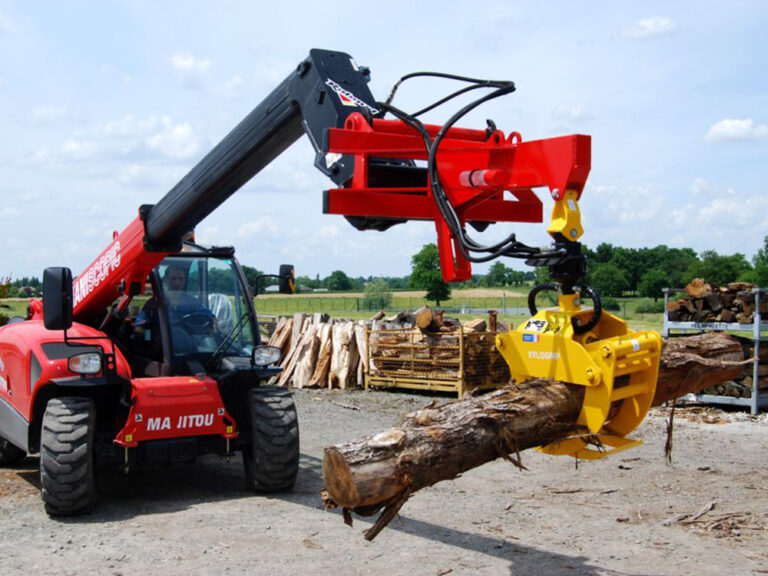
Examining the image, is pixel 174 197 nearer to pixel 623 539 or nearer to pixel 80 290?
pixel 80 290

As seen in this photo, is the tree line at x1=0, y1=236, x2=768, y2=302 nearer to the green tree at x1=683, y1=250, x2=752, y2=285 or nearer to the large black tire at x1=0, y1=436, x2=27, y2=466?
the green tree at x1=683, y1=250, x2=752, y2=285

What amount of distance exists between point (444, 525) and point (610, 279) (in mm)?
73730

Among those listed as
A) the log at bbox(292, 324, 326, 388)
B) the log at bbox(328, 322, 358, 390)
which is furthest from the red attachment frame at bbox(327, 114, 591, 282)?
the log at bbox(292, 324, 326, 388)

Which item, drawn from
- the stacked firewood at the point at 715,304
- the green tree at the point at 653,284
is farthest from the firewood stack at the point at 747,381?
the green tree at the point at 653,284

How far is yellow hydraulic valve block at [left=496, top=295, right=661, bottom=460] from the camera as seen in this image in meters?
4.59

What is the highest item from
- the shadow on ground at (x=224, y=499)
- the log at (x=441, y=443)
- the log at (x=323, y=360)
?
the log at (x=441, y=443)

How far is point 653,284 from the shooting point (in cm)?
8056

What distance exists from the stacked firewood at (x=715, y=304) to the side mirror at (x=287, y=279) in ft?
26.4

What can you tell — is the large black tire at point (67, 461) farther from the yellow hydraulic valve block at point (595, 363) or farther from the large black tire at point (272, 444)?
the yellow hydraulic valve block at point (595, 363)

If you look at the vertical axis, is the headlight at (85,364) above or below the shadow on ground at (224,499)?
above

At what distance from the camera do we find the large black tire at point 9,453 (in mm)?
9336

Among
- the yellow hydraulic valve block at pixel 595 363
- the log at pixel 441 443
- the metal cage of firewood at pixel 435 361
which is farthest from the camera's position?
the metal cage of firewood at pixel 435 361

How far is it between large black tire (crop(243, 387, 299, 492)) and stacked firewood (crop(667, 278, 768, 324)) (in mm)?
8427

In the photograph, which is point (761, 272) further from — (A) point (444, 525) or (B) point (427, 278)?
(A) point (444, 525)
